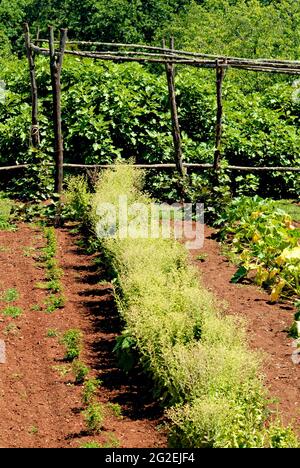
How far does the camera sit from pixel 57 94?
41.1 feet

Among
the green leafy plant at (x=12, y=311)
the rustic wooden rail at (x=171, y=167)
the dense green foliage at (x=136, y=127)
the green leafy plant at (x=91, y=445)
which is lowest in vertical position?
the green leafy plant at (x=91, y=445)

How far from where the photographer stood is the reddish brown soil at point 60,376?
6.89m

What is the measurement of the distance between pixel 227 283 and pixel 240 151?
532 centimetres

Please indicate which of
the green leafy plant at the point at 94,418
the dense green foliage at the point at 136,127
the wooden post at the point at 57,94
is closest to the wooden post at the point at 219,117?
the dense green foliage at the point at 136,127

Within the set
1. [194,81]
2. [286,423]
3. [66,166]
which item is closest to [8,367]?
[286,423]

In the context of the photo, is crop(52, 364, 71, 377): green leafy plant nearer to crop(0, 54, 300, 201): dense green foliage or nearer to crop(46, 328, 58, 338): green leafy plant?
crop(46, 328, 58, 338): green leafy plant

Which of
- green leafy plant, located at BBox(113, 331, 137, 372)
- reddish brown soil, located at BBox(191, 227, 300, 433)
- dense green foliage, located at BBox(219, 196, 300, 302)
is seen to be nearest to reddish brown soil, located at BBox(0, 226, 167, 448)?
green leafy plant, located at BBox(113, 331, 137, 372)

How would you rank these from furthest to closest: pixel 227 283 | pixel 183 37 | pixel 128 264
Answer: pixel 183 37
pixel 227 283
pixel 128 264

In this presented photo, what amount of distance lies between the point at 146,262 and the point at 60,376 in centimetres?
152

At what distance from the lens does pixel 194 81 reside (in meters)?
15.2

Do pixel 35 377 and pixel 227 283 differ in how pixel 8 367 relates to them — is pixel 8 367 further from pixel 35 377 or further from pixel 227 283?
pixel 227 283

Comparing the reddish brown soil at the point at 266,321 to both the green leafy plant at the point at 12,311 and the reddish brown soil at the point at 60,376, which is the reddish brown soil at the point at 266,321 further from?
the green leafy plant at the point at 12,311

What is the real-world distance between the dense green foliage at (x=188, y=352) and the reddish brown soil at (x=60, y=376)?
0.97ft

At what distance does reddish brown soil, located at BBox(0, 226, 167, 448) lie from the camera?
689cm
